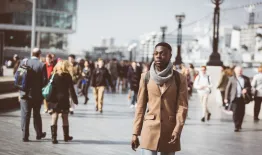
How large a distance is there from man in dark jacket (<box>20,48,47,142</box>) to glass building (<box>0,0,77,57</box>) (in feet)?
233

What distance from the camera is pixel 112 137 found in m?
10.1

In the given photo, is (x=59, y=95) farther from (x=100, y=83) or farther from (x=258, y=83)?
(x=258, y=83)

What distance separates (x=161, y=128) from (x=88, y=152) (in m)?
3.93

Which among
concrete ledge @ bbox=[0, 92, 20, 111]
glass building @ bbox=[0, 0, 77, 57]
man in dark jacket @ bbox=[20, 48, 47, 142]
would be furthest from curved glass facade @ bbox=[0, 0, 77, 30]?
man in dark jacket @ bbox=[20, 48, 47, 142]

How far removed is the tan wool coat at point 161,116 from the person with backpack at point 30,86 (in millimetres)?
5034

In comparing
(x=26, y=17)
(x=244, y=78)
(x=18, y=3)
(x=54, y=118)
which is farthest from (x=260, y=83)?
(x=26, y=17)

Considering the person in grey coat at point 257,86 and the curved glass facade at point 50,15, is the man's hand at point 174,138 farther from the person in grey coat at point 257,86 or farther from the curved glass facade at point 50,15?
the curved glass facade at point 50,15

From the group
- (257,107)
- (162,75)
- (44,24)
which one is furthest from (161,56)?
(44,24)

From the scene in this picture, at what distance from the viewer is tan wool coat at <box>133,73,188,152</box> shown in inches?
175

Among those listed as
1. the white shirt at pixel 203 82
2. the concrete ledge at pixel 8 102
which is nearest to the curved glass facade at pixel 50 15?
the concrete ledge at pixel 8 102

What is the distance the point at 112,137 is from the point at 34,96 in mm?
2041

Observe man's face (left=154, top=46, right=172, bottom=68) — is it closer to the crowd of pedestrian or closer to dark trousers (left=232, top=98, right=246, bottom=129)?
the crowd of pedestrian

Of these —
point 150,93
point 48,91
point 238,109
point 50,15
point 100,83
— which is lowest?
point 238,109

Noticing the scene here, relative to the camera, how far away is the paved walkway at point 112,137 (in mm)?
8375
